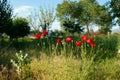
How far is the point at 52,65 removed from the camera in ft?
25.4

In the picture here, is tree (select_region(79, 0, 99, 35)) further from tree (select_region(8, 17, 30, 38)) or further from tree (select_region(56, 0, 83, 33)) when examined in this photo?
tree (select_region(8, 17, 30, 38))

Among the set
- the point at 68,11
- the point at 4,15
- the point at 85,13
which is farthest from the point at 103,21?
the point at 4,15

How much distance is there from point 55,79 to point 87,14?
55.8 metres

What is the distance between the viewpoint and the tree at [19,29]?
92.8 ft

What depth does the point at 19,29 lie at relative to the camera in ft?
98.3

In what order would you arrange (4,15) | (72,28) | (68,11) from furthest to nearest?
(68,11)
(72,28)
(4,15)

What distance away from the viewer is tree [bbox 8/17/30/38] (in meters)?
28.3

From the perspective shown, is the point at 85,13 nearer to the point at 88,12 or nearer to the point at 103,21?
the point at 88,12

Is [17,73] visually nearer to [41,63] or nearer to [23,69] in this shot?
[23,69]

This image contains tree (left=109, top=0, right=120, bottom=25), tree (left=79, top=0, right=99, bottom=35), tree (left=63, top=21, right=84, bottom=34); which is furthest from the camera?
tree (left=79, top=0, right=99, bottom=35)

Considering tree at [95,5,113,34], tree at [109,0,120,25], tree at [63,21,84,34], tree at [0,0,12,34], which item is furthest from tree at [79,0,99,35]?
tree at [0,0,12,34]

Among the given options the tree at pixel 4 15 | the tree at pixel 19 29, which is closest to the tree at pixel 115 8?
the tree at pixel 19 29

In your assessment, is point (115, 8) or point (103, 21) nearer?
point (115, 8)

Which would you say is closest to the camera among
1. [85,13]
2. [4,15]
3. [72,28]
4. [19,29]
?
[4,15]
